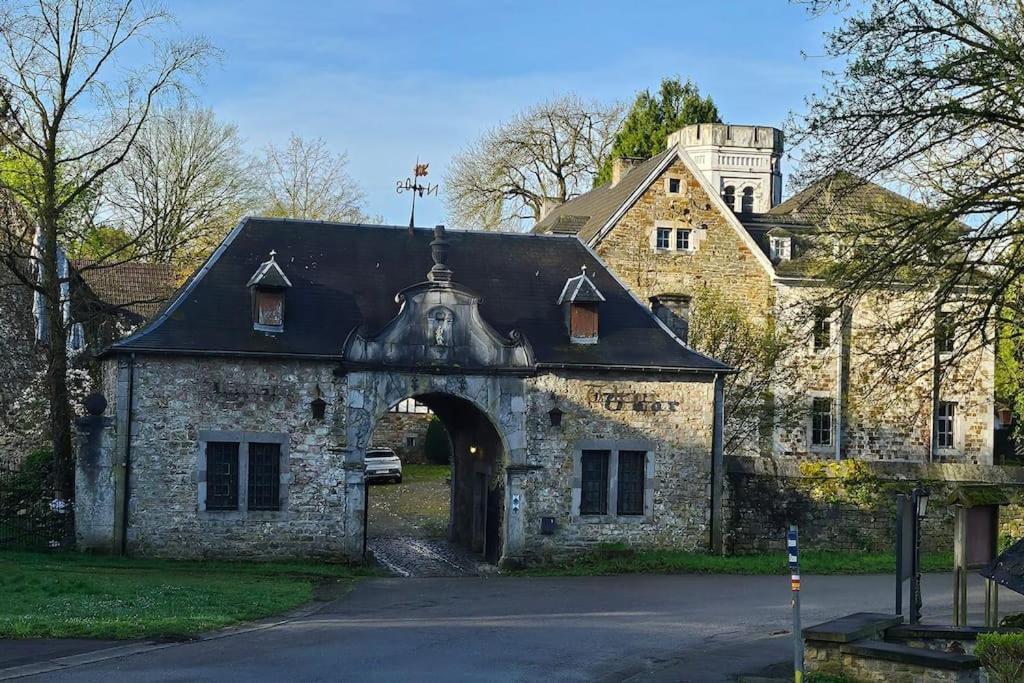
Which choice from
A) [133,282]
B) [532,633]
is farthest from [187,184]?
[532,633]

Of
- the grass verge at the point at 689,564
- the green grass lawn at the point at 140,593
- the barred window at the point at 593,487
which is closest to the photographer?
the green grass lawn at the point at 140,593

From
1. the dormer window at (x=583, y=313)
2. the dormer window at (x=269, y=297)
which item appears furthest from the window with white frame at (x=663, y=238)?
the dormer window at (x=269, y=297)

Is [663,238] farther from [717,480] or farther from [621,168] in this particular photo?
[717,480]

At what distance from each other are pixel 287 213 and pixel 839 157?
45.0m

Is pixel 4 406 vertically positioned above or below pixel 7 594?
above

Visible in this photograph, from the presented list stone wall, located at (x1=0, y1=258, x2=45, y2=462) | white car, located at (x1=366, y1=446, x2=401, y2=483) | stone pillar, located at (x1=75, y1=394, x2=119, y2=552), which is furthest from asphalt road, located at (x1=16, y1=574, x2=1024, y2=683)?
white car, located at (x1=366, y1=446, x2=401, y2=483)

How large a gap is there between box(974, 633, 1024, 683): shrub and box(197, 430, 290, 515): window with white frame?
1645cm

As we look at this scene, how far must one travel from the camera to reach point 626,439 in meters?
26.7

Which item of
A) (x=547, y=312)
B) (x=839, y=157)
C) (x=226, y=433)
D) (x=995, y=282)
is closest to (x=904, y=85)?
(x=839, y=157)

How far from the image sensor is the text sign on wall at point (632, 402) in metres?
26.6

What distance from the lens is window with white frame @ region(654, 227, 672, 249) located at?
40375mm

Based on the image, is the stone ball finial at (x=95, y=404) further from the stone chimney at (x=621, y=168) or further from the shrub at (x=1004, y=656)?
the stone chimney at (x=621, y=168)

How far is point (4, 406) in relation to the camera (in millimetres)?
34469

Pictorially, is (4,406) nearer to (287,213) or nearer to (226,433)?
(226,433)
